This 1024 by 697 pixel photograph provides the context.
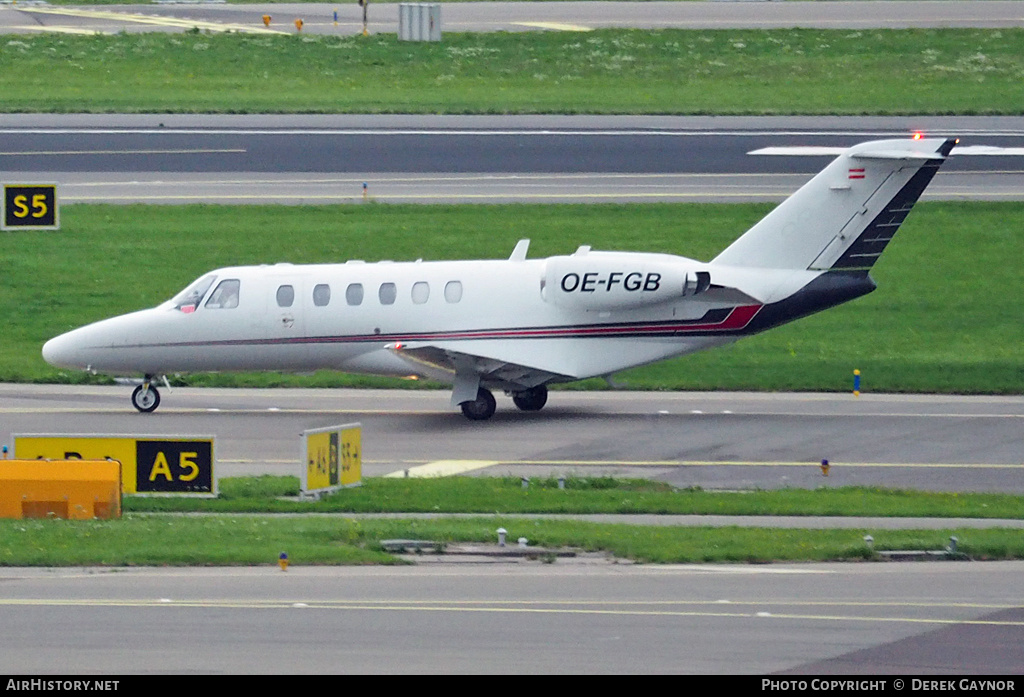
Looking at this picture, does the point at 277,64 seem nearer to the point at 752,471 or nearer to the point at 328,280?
the point at 328,280

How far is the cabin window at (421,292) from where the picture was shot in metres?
28.3

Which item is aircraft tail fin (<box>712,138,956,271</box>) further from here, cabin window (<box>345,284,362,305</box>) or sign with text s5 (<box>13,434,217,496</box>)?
sign with text s5 (<box>13,434,217,496</box>)

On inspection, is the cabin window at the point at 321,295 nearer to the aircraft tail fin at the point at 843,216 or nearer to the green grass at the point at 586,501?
the green grass at the point at 586,501

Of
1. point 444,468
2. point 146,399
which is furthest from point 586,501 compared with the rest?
point 146,399

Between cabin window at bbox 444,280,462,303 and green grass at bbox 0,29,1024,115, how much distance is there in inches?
929

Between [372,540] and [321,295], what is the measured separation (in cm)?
1063

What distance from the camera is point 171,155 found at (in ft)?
154

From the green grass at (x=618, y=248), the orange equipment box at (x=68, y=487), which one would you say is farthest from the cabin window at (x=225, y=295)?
the orange equipment box at (x=68, y=487)

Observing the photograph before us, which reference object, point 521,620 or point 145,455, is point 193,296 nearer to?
point 145,455

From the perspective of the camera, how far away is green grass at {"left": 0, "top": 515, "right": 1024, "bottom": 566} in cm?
1758

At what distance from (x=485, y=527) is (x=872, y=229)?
36.0ft

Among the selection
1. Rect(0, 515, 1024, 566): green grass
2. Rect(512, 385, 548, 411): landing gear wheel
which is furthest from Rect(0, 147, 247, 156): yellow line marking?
Rect(0, 515, 1024, 566): green grass

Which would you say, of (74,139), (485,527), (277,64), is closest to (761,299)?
(485,527)

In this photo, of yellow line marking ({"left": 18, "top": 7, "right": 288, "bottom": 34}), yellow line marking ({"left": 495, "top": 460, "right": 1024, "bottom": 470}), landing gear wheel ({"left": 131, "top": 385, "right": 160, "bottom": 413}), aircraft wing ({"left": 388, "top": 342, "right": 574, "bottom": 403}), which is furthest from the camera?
yellow line marking ({"left": 18, "top": 7, "right": 288, "bottom": 34})
